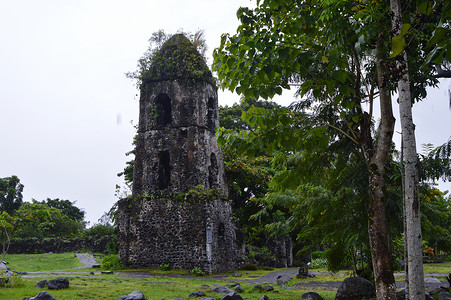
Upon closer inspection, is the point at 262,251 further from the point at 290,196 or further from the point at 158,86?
the point at 290,196

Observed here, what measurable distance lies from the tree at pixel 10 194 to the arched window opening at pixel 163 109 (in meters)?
23.3

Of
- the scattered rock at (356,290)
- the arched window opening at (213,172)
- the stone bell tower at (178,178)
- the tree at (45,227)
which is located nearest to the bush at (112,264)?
the stone bell tower at (178,178)

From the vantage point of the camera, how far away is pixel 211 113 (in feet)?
66.0

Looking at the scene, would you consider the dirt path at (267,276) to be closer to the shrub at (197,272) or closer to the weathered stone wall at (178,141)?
the shrub at (197,272)

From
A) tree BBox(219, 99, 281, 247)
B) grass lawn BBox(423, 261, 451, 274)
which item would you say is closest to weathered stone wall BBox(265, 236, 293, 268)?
tree BBox(219, 99, 281, 247)

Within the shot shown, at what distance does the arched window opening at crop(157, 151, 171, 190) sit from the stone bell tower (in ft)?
0.17

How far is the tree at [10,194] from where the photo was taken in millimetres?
35719

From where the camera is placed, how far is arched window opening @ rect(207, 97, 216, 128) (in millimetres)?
19922

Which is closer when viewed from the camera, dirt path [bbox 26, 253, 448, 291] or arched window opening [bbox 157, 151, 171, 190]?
dirt path [bbox 26, 253, 448, 291]

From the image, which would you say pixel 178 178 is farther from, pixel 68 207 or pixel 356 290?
pixel 68 207

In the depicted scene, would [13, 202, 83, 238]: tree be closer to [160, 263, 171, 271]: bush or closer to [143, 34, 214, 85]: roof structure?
[160, 263, 171, 271]: bush

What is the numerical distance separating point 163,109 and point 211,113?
257 cm

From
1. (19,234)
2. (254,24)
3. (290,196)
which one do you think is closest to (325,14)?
(254,24)

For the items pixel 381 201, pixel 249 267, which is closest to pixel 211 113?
pixel 249 267
